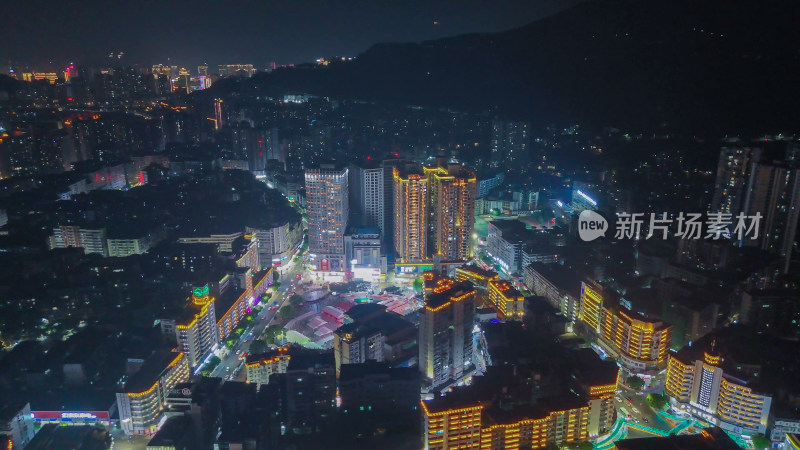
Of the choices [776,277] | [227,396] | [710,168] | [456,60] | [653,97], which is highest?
[456,60]

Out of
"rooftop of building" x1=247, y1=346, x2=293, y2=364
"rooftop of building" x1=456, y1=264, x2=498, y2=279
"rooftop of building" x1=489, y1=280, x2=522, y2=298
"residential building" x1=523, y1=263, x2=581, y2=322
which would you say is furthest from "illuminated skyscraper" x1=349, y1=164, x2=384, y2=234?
"rooftop of building" x1=247, y1=346, x2=293, y2=364

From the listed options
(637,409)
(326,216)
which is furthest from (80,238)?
(637,409)

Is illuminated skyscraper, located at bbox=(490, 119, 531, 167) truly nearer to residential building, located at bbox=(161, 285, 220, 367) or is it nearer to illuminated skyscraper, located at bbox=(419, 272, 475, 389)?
illuminated skyscraper, located at bbox=(419, 272, 475, 389)

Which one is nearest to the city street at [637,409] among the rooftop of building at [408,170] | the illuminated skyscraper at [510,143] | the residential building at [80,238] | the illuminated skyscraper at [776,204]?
the illuminated skyscraper at [776,204]

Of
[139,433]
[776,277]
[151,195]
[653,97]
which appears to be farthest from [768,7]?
[151,195]

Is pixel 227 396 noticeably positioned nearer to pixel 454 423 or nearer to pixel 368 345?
pixel 368 345

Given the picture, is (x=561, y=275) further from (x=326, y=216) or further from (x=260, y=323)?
Result: (x=260, y=323)
